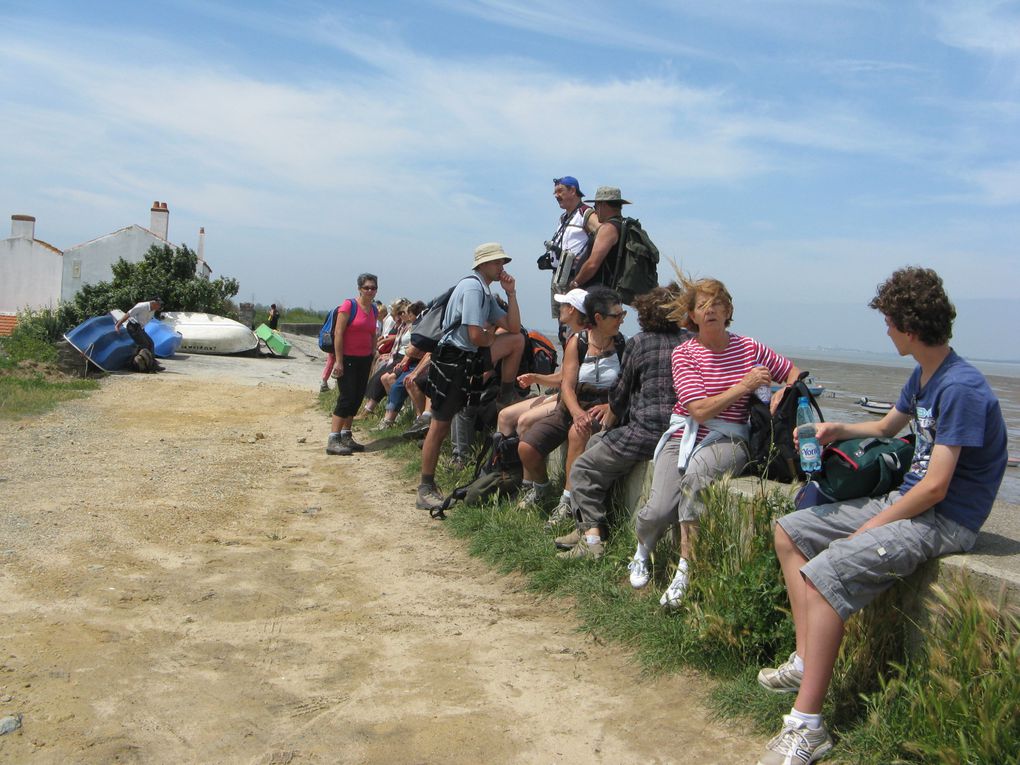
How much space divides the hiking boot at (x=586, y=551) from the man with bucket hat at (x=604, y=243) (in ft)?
7.41

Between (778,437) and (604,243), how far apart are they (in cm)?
298

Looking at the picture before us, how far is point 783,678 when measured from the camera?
3.51 metres

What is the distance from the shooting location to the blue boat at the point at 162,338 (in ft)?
62.3

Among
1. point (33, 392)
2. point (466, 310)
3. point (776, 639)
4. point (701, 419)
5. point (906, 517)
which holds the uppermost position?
point (466, 310)

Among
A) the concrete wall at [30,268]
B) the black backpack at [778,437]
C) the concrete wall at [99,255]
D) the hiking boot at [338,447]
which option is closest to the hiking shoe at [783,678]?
the black backpack at [778,437]

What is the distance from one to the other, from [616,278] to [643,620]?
3231 mm

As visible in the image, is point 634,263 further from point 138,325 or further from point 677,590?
point 138,325

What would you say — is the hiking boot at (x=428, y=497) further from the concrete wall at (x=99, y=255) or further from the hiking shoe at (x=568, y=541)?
the concrete wall at (x=99, y=255)

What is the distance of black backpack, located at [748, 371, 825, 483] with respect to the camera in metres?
4.29

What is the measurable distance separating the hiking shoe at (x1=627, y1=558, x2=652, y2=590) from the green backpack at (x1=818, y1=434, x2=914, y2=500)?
139cm

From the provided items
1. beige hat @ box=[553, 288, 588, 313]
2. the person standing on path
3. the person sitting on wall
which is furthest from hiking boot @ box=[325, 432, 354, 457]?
the person sitting on wall

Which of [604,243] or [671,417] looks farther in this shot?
[604,243]

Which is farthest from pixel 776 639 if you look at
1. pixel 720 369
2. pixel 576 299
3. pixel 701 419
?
pixel 576 299

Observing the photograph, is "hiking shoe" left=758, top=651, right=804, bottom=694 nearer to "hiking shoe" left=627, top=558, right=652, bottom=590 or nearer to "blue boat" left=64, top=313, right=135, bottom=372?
"hiking shoe" left=627, top=558, right=652, bottom=590
